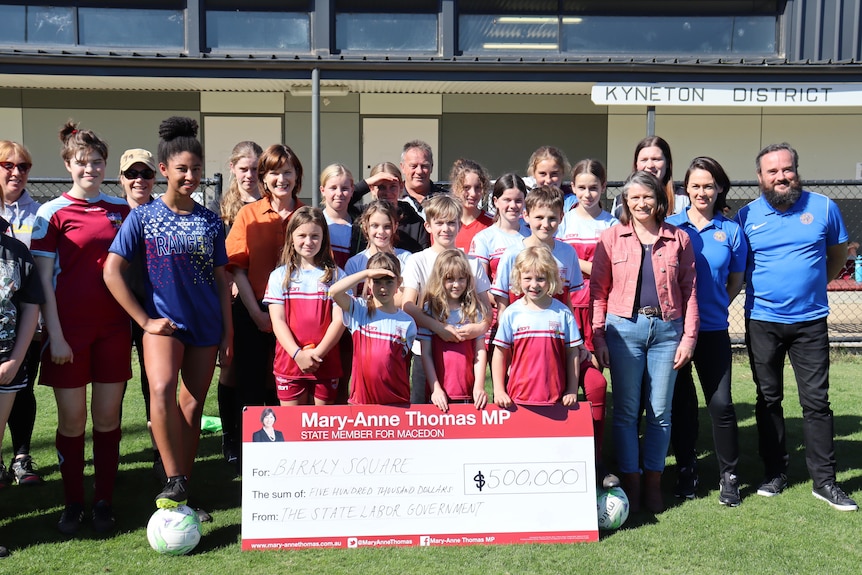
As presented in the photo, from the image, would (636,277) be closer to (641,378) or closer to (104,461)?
(641,378)

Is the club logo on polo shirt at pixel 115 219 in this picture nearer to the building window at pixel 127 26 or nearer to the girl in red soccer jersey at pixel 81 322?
the girl in red soccer jersey at pixel 81 322

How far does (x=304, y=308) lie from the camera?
13.1 ft

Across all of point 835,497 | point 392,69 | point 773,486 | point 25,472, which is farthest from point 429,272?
point 392,69

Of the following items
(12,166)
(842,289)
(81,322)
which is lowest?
(842,289)

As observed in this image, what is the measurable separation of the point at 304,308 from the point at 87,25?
11.8 meters

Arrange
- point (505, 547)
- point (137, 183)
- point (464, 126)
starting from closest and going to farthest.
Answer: point (505, 547), point (137, 183), point (464, 126)

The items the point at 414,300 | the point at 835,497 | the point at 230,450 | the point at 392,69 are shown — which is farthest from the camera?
the point at 392,69

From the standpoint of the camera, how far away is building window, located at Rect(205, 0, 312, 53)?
13.4 meters

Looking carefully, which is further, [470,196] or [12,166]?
[470,196]

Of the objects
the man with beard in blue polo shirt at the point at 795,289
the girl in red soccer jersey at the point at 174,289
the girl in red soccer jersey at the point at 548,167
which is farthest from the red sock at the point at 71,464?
the man with beard in blue polo shirt at the point at 795,289

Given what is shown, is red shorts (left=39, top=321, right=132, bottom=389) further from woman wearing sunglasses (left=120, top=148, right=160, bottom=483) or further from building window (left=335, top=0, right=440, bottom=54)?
building window (left=335, top=0, right=440, bottom=54)

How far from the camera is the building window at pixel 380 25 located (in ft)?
44.1

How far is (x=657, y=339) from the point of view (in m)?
3.99

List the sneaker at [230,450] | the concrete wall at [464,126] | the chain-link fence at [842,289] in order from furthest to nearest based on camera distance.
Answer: the concrete wall at [464,126]
the chain-link fence at [842,289]
the sneaker at [230,450]
